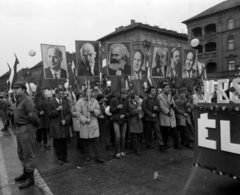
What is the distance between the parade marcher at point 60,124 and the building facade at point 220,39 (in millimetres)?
34901

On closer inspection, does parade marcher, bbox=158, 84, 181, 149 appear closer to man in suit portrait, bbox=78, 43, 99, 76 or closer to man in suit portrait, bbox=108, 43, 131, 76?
man in suit portrait, bbox=108, 43, 131, 76

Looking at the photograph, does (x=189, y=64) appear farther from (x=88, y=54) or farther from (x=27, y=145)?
(x=27, y=145)

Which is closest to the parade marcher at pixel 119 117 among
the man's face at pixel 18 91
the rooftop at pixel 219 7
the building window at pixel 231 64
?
the man's face at pixel 18 91

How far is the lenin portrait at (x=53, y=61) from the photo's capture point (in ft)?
23.4

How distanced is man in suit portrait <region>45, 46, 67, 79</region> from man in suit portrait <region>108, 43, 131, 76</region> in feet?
5.64

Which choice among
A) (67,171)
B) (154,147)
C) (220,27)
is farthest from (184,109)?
(220,27)

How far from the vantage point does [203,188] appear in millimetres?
3857

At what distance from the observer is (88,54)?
6.80 meters

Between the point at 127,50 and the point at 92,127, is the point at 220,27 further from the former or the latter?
the point at 92,127

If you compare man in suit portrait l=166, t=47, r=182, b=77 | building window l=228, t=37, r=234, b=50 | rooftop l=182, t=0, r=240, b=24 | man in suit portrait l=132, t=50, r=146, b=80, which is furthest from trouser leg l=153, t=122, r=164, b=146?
rooftop l=182, t=0, r=240, b=24

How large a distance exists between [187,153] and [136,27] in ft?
141

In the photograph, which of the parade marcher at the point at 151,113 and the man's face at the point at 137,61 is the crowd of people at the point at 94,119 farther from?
the man's face at the point at 137,61

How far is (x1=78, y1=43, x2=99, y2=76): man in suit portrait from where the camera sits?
671cm

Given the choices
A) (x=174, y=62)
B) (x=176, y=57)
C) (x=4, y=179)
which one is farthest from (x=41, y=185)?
(x=176, y=57)
